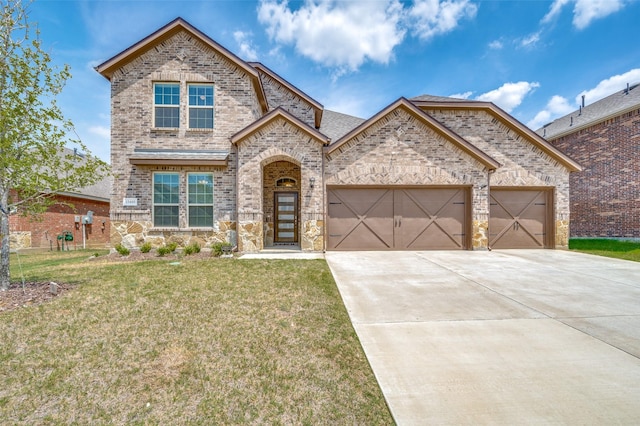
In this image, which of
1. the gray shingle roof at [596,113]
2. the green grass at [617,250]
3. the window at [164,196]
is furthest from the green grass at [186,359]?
the gray shingle roof at [596,113]

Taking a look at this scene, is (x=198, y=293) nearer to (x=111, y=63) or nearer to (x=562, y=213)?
(x=111, y=63)

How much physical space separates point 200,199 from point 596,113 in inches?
878

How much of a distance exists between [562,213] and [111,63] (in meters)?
18.7

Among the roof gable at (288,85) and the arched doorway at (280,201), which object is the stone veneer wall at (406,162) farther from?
the roof gable at (288,85)

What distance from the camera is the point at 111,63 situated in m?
10.5

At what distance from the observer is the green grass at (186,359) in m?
2.63

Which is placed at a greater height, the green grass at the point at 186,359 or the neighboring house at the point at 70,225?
the neighboring house at the point at 70,225

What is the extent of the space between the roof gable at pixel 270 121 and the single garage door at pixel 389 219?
231cm

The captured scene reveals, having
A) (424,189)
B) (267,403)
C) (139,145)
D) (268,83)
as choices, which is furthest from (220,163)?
(267,403)

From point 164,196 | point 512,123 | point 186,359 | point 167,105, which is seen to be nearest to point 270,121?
point 167,105

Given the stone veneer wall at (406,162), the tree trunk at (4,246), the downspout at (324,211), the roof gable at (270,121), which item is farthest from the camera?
the stone veneer wall at (406,162)

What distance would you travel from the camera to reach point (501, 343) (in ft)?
12.2

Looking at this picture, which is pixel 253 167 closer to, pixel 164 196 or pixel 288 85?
pixel 164 196

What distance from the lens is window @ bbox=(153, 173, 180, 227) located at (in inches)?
424
